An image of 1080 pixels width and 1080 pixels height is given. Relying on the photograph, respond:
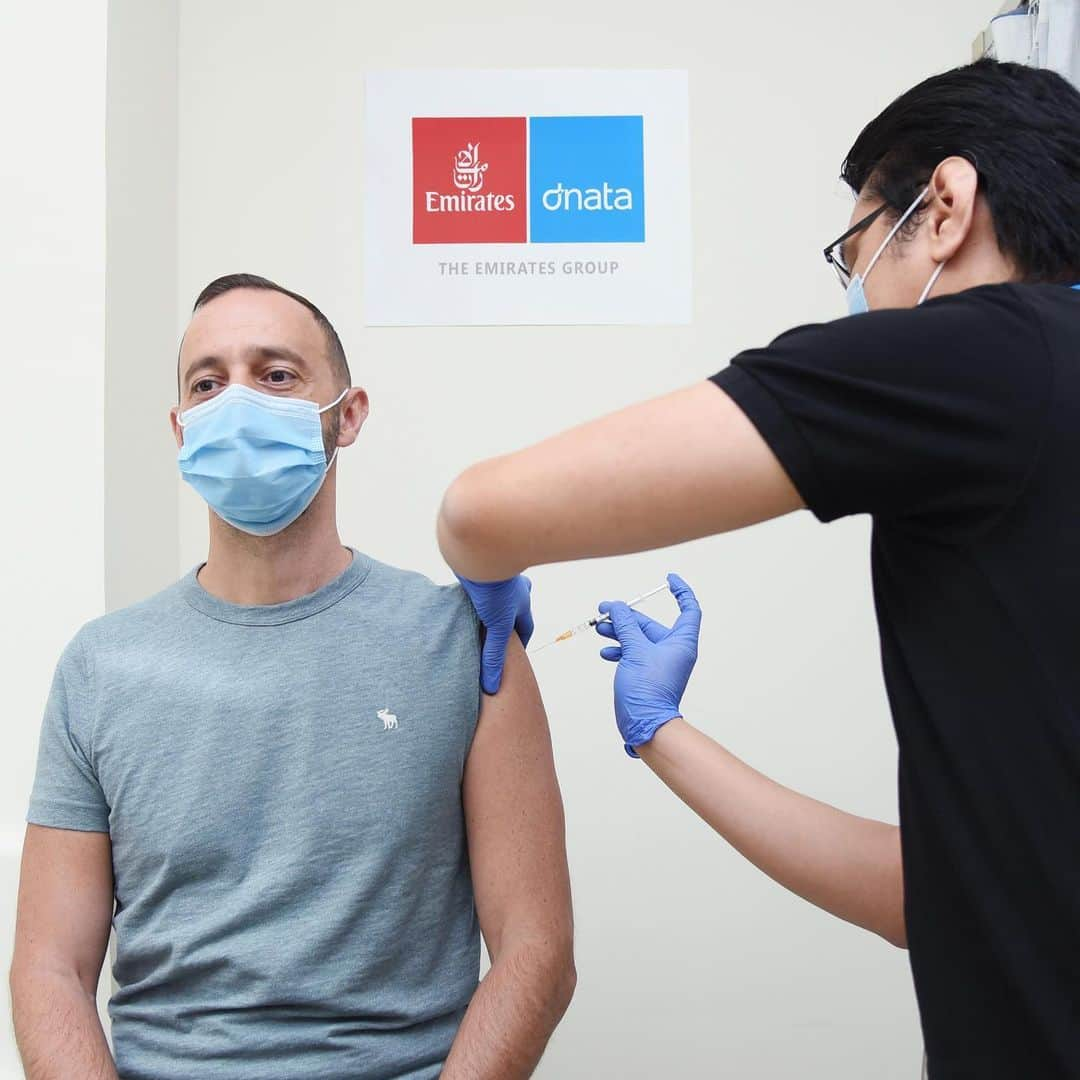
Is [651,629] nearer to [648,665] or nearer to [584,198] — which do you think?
[648,665]

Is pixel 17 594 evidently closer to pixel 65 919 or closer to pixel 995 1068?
pixel 65 919

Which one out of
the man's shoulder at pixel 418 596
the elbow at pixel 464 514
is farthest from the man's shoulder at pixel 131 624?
the elbow at pixel 464 514

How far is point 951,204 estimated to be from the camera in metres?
1.00

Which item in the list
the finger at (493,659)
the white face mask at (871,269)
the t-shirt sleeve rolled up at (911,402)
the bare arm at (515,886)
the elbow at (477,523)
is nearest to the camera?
the t-shirt sleeve rolled up at (911,402)

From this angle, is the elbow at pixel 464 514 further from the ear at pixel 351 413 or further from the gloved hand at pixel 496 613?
the ear at pixel 351 413

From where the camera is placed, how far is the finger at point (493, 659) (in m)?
1.48

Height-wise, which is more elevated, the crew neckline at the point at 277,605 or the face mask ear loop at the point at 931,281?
the face mask ear loop at the point at 931,281

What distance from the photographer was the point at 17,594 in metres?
2.12

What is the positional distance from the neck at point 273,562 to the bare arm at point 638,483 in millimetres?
676

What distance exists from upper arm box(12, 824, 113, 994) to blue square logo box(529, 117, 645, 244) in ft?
5.21

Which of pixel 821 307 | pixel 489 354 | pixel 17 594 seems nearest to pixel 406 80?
pixel 489 354

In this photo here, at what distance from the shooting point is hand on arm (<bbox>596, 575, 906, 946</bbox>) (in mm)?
1283

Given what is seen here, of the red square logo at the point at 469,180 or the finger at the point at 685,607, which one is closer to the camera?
the finger at the point at 685,607

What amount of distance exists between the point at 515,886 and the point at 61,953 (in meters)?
0.55
